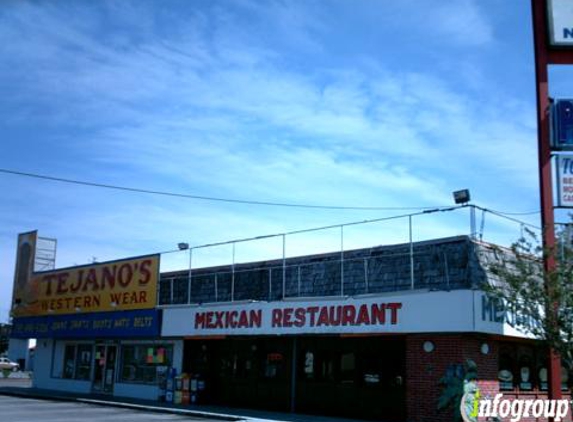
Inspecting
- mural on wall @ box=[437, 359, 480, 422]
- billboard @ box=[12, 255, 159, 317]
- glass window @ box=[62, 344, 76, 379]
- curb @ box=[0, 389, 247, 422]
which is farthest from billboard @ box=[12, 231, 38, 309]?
mural on wall @ box=[437, 359, 480, 422]

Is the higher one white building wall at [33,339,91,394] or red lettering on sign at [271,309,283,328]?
red lettering on sign at [271,309,283,328]

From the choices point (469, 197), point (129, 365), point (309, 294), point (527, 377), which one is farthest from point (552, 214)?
point (129, 365)

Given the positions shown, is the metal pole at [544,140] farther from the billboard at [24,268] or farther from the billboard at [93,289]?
the billboard at [24,268]

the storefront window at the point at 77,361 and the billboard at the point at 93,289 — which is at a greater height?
the billboard at the point at 93,289

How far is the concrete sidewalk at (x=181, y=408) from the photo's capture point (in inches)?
784

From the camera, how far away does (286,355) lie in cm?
2242

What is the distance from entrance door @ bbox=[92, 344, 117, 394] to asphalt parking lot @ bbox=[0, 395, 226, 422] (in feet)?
11.4

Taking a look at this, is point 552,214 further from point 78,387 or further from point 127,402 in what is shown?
point 78,387

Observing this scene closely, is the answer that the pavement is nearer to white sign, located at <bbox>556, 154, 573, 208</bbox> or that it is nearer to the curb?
the curb

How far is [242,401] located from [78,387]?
394 inches

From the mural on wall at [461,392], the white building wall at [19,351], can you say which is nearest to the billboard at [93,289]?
the mural on wall at [461,392]


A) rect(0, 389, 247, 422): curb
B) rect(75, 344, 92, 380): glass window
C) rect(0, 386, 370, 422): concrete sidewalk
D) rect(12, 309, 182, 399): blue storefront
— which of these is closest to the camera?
rect(0, 386, 370, 422): concrete sidewalk

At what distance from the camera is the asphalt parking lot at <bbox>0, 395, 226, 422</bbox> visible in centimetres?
A: 1908

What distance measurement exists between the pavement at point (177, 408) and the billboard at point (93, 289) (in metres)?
3.40
